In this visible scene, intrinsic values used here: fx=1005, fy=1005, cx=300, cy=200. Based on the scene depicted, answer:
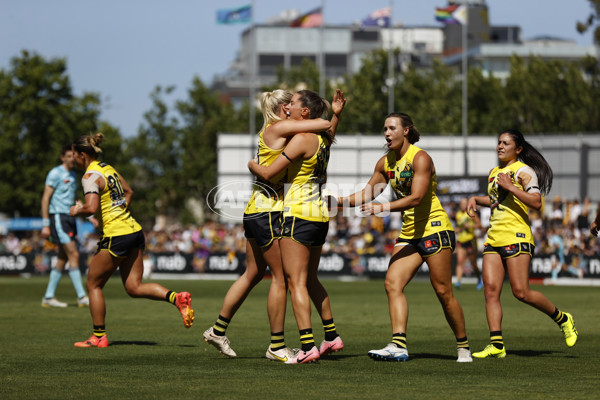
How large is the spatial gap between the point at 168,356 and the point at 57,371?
1.44 metres

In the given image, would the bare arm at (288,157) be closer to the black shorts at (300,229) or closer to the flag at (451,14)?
the black shorts at (300,229)

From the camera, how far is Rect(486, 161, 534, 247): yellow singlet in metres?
9.62

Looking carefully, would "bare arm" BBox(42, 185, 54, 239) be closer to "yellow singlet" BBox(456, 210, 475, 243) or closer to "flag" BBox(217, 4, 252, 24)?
"yellow singlet" BBox(456, 210, 475, 243)

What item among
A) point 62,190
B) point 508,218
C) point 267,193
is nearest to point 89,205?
point 267,193

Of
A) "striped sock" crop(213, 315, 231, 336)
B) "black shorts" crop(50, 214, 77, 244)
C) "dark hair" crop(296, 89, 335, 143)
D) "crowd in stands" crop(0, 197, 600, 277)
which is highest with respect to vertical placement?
"dark hair" crop(296, 89, 335, 143)

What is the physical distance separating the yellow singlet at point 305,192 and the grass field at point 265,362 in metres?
1.30

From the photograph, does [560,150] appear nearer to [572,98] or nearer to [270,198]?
[572,98]

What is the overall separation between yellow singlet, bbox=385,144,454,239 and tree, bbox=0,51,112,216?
1963 inches

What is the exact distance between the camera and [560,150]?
4453 centimetres

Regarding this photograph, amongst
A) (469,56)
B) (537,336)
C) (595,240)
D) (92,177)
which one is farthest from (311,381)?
(469,56)

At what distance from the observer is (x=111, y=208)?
34.4 ft

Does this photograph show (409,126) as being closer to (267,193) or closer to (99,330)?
(267,193)

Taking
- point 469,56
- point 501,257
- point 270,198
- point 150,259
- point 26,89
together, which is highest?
point 469,56

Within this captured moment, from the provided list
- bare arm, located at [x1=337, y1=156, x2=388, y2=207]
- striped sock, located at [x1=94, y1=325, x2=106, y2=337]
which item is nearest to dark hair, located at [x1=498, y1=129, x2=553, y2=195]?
bare arm, located at [x1=337, y1=156, x2=388, y2=207]
